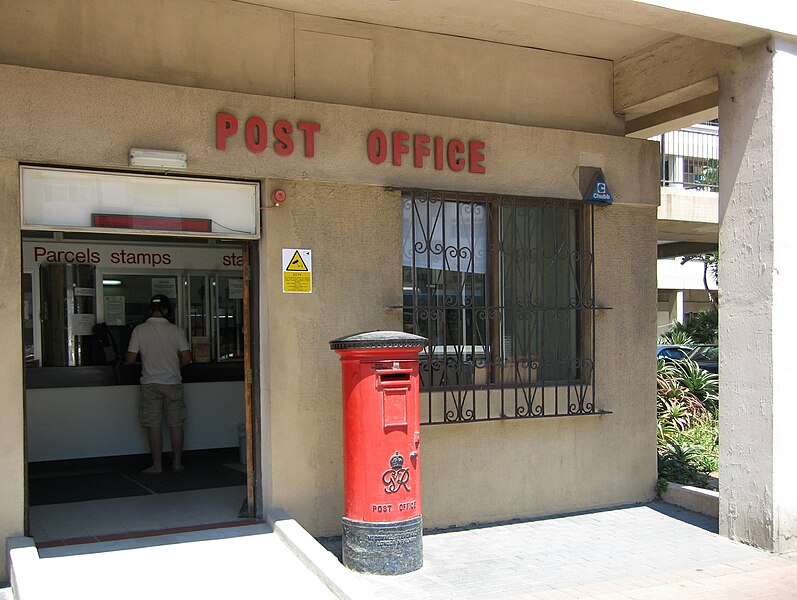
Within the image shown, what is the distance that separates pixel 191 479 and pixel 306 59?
4.33 meters

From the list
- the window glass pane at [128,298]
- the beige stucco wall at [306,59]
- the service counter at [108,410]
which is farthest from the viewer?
the window glass pane at [128,298]

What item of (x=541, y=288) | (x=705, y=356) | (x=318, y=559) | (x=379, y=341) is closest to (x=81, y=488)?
(x=318, y=559)

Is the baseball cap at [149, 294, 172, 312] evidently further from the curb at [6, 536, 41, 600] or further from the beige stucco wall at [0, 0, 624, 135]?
the curb at [6, 536, 41, 600]

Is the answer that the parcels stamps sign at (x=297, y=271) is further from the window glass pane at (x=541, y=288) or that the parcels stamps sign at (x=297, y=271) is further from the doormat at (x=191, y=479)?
the doormat at (x=191, y=479)

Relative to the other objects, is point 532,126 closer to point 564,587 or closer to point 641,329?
point 641,329

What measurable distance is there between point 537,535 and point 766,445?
1965 millimetres

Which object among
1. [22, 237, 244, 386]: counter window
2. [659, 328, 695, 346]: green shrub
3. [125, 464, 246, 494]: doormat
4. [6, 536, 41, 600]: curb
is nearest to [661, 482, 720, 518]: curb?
[125, 464, 246, 494]: doormat

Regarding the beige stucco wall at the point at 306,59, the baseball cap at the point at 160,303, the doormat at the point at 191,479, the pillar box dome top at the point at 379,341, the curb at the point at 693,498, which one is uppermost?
the beige stucco wall at the point at 306,59

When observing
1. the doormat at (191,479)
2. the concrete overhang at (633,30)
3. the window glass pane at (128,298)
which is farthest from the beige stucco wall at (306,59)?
the window glass pane at (128,298)

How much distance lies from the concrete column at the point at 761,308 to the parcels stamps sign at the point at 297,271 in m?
3.46

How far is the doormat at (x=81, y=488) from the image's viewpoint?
7.32 m

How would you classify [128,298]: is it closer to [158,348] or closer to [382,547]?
[158,348]

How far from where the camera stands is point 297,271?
20.8ft

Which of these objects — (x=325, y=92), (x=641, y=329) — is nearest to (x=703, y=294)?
(x=641, y=329)
